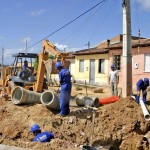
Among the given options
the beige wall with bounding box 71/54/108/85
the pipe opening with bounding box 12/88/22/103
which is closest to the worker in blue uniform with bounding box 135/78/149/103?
→ the pipe opening with bounding box 12/88/22/103

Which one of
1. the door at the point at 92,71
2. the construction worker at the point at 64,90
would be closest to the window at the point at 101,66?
the door at the point at 92,71

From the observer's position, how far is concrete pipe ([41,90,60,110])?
11352 millimetres

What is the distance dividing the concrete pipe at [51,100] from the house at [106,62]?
1460 cm

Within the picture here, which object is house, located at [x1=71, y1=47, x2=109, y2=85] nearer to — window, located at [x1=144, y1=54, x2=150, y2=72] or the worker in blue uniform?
window, located at [x1=144, y1=54, x2=150, y2=72]

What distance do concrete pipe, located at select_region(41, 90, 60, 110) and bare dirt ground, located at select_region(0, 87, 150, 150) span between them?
19cm

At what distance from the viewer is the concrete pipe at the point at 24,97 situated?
12.3 m

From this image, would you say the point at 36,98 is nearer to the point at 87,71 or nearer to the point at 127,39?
the point at 127,39

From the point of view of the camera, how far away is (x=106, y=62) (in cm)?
3012

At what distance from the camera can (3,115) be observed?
11.8 m

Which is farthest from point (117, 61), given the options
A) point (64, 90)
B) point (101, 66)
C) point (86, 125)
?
point (86, 125)

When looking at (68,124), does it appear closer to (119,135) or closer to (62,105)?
(62,105)

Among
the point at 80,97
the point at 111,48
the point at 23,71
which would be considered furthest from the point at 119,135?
the point at 111,48

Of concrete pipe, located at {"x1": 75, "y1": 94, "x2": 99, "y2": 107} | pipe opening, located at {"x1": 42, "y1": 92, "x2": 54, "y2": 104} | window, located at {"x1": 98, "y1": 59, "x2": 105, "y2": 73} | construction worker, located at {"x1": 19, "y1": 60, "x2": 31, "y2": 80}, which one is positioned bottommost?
concrete pipe, located at {"x1": 75, "y1": 94, "x2": 99, "y2": 107}

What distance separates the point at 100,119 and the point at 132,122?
1025 millimetres
